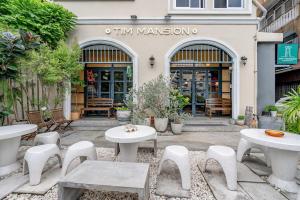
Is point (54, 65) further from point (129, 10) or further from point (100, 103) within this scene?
point (129, 10)

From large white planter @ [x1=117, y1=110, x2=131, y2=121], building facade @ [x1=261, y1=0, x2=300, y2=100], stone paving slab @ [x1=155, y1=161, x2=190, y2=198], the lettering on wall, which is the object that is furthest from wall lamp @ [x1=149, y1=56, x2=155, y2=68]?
building facade @ [x1=261, y1=0, x2=300, y2=100]

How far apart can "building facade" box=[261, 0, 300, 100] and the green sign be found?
2531 mm

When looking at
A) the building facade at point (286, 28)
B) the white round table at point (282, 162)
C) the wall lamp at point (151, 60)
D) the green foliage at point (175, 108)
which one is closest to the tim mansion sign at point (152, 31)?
the wall lamp at point (151, 60)

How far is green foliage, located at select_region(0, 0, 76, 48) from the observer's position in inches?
230

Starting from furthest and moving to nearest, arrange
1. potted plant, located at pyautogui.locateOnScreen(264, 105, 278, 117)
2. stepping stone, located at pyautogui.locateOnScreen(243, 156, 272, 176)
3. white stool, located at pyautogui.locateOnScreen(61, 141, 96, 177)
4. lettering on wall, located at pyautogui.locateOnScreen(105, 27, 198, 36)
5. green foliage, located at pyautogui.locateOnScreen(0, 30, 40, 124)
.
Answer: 1. lettering on wall, located at pyautogui.locateOnScreen(105, 27, 198, 36)
2. potted plant, located at pyautogui.locateOnScreen(264, 105, 278, 117)
3. green foliage, located at pyautogui.locateOnScreen(0, 30, 40, 124)
4. stepping stone, located at pyautogui.locateOnScreen(243, 156, 272, 176)
5. white stool, located at pyautogui.locateOnScreen(61, 141, 96, 177)

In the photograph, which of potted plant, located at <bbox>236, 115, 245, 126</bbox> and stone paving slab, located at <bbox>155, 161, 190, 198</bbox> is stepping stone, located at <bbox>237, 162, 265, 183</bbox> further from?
potted plant, located at <bbox>236, 115, 245, 126</bbox>

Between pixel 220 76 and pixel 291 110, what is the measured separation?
585cm

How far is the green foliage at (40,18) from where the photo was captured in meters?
5.84

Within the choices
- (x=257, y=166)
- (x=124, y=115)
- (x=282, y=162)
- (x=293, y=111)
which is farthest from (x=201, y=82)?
(x=282, y=162)

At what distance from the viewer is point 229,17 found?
25.4ft

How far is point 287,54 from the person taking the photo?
894 cm

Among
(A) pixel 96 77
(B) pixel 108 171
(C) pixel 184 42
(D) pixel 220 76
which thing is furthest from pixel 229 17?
(B) pixel 108 171

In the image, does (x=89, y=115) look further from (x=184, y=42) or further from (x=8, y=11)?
(x=184, y=42)

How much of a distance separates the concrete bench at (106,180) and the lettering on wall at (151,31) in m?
6.32
